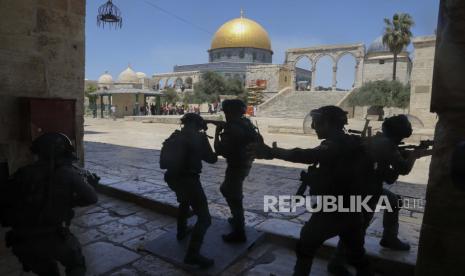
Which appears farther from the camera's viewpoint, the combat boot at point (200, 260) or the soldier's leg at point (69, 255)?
the combat boot at point (200, 260)

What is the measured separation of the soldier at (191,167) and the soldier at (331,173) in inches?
28.6

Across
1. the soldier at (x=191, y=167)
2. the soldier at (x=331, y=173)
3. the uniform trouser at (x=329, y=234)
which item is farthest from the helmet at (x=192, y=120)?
the uniform trouser at (x=329, y=234)

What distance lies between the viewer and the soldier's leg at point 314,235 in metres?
2.28

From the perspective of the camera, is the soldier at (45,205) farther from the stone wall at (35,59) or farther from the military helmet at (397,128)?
the military helmet at (397,128)

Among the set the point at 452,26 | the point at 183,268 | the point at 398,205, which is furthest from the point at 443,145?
the point at 183,268

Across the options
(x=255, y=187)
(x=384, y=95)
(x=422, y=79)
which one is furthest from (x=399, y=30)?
(x=255, y=187)

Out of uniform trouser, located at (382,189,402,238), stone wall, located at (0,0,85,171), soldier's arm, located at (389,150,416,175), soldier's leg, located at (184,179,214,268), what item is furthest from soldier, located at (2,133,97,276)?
uniform trouser, located at (382,189,402,238)

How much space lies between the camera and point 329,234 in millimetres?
2287

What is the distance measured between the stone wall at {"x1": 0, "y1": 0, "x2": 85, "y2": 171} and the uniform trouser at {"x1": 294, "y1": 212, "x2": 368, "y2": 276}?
9.17ft

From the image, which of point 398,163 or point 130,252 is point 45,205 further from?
point 398,163

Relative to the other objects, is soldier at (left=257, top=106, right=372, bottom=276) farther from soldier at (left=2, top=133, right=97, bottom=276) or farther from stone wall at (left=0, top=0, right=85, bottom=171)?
stone wall at (left=0, top=0, right=85, bottom=171)

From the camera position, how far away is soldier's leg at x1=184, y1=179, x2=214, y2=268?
2.82 m

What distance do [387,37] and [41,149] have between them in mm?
33277

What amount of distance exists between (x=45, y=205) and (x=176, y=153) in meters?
1.06
